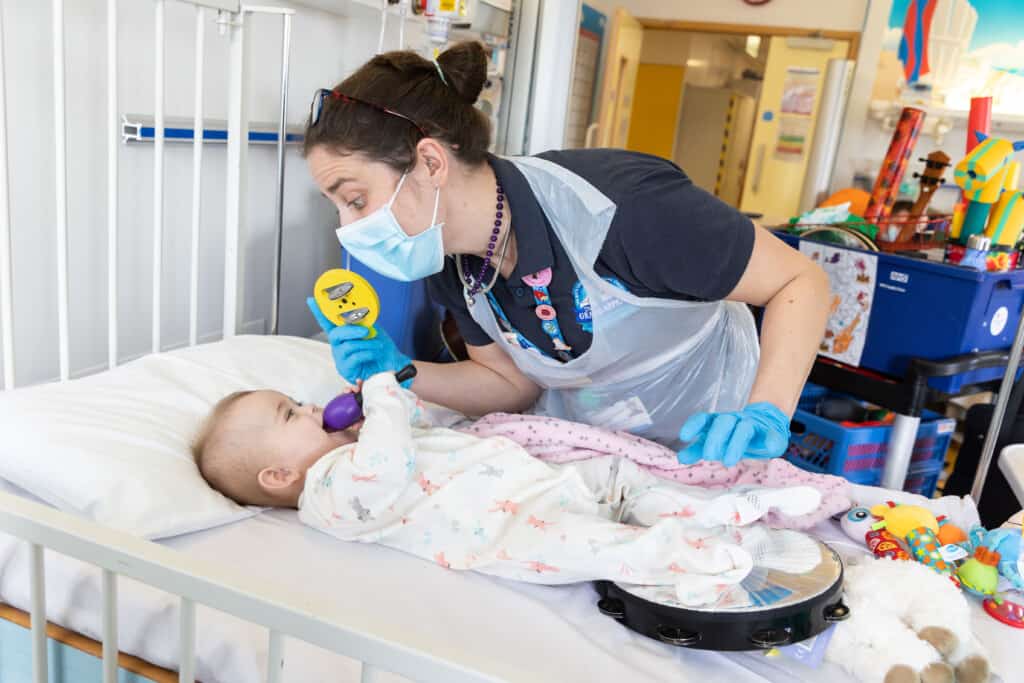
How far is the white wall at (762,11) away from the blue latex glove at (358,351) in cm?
448

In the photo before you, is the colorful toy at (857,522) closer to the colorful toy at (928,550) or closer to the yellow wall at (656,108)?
the colorful toy at (928,550)

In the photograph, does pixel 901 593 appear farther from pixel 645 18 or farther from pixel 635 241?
pixel 645 18

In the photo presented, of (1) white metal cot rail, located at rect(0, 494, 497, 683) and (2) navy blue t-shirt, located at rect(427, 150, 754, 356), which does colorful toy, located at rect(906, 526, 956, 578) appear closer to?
(2) navy blue t-shirt, located at rect(427, 150, 754, 356)

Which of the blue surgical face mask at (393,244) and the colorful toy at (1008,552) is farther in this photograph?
the blue surgical face mask at (393,244)

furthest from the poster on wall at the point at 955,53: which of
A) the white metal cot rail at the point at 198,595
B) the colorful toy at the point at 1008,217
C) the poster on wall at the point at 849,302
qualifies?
the white metal cot rail at the point at 198,595

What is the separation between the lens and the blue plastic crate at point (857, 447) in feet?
7.27

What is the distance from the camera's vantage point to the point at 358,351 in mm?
1581

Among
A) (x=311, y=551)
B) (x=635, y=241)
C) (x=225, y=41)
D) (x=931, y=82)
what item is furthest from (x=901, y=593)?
(x=931, y=82)

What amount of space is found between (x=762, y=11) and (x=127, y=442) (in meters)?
5.18

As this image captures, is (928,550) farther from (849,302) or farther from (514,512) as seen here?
(849,302)

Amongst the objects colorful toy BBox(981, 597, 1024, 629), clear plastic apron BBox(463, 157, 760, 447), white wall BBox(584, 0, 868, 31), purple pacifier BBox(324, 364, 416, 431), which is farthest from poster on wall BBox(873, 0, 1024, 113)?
purple pacifier BBox(324, 364, 416, 431)

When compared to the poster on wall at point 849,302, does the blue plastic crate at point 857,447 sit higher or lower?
lower

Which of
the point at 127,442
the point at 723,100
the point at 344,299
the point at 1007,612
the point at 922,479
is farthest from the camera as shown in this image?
the point at 723,100

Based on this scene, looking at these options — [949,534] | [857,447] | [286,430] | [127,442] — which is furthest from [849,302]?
[127,442]
